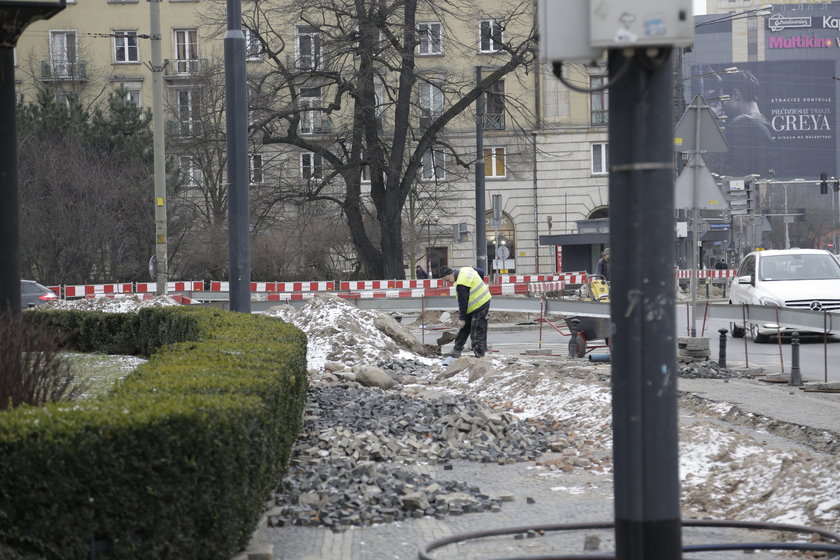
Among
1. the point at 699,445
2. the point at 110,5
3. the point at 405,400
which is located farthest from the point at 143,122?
the point at 699,445

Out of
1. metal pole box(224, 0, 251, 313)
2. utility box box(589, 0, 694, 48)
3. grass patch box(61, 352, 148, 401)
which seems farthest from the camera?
metal pole box(224, 0, 251, 313)

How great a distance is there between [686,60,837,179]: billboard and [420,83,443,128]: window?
75467 millimetres

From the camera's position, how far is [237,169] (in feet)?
47.8

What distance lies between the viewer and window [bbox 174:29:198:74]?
54562mm

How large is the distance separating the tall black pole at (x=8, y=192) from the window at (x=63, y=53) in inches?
1520

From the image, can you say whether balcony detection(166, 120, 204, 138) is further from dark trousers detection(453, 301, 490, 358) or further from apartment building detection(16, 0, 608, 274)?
dark trousers detection(453, 301, 490, 358)

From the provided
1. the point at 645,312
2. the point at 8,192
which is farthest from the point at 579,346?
the point at 645,312

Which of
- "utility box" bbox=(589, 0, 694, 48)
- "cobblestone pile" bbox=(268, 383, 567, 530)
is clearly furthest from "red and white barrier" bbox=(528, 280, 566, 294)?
"utility box" bbox=(589, 0, 694, 48)

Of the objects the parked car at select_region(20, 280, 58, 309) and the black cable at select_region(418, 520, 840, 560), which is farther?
the parked car at select_region(20, 280, 58, 309)

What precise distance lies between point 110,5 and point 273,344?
48.9 m

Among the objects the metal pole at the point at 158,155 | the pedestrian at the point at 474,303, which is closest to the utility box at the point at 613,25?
the pedestrian at the point at 474,303

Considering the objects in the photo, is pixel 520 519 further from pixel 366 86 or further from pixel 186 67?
pixel 186 67

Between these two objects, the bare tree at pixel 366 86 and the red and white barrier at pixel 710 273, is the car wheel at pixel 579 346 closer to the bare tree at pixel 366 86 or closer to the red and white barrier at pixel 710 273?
the bare tree at pixel 366 86

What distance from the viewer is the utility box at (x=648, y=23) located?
4023mm
